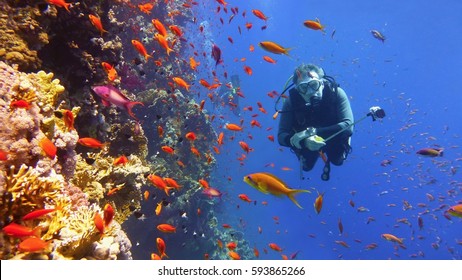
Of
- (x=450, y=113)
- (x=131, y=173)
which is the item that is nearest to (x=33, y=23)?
(x=131, y=173)

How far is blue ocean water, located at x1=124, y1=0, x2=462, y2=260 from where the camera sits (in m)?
18.9

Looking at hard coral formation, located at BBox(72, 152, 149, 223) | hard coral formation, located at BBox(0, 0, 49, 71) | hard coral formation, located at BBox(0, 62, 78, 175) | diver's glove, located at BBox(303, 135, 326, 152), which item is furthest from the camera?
diver's glove, located at BBox(303, 135, 326, 152)

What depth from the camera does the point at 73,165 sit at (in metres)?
3.94

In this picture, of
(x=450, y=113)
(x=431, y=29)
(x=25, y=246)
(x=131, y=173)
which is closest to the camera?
(x=25, y=246)

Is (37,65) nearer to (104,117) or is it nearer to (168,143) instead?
(104,117)

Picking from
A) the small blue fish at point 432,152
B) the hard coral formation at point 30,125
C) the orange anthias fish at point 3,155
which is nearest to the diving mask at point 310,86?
the small blue fish at point 432,152

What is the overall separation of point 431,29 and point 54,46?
53.5 m

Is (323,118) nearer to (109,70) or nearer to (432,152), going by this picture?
(432,152)

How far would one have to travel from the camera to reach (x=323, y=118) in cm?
790

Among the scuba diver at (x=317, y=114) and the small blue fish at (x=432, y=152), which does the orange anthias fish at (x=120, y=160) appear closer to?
the scuba diver at (x=317, y=114)

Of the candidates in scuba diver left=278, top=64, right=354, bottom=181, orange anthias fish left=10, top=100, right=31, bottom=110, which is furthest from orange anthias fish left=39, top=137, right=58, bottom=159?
scuba diver left=278, top=64, right=354, bottom=181

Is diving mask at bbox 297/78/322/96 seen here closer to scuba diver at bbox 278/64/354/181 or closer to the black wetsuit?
scuba diver at bbox 278/64/354/181

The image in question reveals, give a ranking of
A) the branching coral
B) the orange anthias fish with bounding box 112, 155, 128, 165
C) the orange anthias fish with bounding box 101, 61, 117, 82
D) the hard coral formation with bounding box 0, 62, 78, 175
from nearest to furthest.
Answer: the branching coral, the hard coral formation with bounding box 0, 62, 78, 175, the orange anthias fish with bounding box 101, 61, 117, 82, the orange anthias fish with bounding box 112, 155, 128, 165
